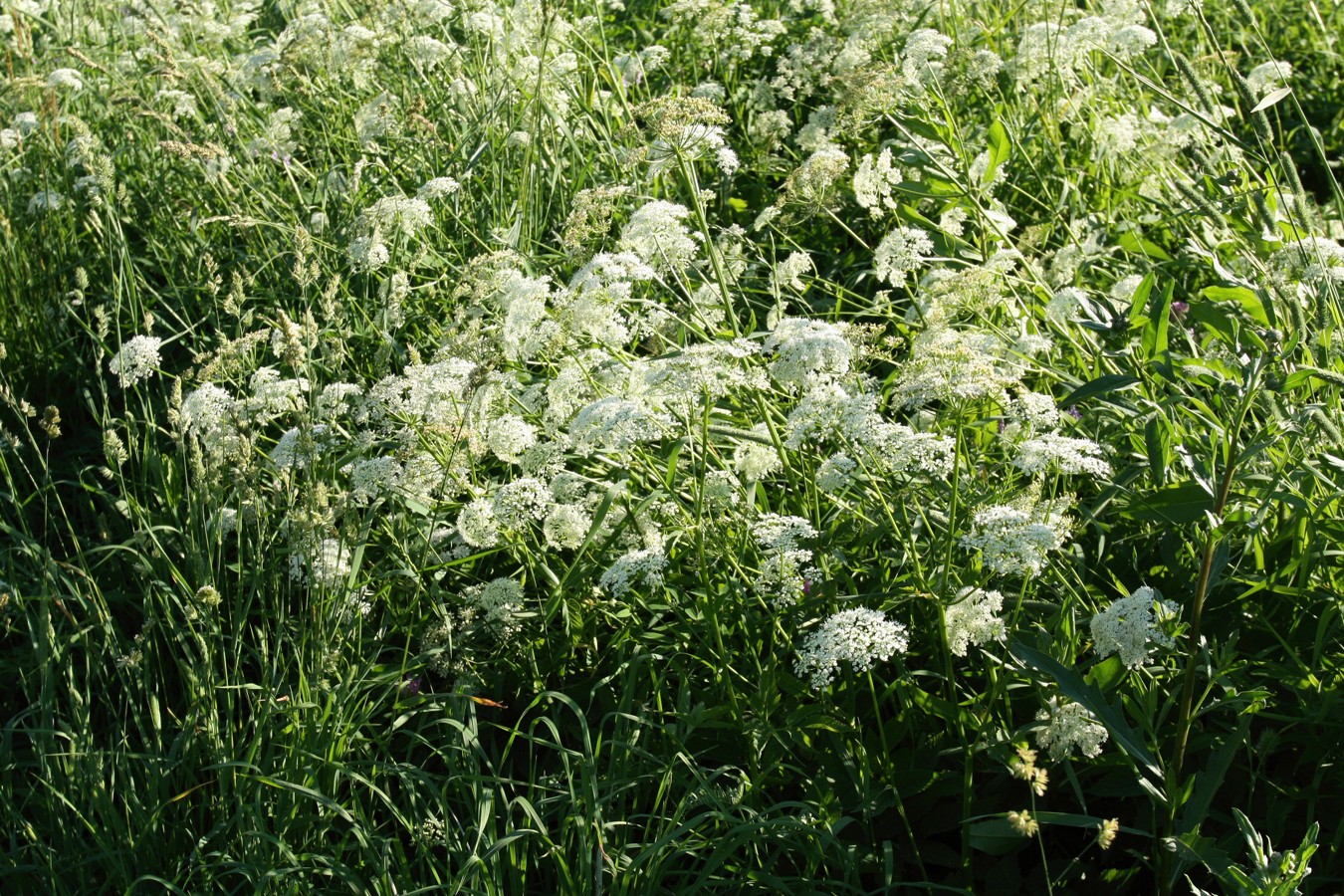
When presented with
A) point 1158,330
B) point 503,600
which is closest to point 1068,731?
point 1158,330

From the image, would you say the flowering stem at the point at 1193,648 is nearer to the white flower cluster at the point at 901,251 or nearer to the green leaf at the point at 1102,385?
the green leaf at the point at 1102,385

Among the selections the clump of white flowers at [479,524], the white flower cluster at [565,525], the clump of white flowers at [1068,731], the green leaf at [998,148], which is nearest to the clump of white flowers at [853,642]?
the clump of white flowers at [1068,731]

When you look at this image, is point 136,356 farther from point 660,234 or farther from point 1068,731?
point 1068,731

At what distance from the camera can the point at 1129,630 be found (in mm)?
1882

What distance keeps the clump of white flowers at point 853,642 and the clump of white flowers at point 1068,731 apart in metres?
0.27

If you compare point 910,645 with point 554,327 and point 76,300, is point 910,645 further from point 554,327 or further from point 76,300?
point 76,300

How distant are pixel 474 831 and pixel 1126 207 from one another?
8.56ft

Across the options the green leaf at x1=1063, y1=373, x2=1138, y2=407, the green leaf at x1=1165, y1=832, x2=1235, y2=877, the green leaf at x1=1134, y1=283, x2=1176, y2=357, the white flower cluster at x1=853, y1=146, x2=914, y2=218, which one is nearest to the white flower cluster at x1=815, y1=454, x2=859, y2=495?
the green leaf at x1=1063, y1=373, x2=1138, y2=407

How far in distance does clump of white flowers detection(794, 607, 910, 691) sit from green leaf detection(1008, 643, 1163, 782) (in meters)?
0.18

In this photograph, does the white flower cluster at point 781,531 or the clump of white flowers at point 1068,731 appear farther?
the white flower cluster at point 781,531

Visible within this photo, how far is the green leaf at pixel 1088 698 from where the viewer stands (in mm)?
1775

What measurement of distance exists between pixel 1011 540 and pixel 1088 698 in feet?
0.83

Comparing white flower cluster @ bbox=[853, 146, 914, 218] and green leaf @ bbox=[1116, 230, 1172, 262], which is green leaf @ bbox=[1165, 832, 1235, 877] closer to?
white flower cluster @ bbox=[853, 146, 914, 218]

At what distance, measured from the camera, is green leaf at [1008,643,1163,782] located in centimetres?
178
